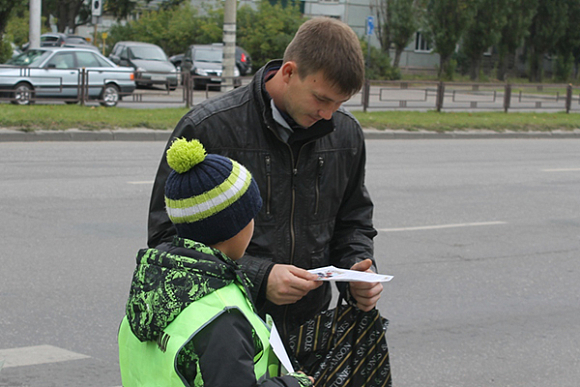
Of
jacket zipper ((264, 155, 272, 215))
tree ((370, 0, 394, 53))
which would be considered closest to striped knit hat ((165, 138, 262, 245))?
jacket zipper ((264, 155, 272, 215))

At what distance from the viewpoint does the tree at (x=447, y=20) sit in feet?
140

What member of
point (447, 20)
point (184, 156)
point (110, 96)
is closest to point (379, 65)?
point (447, 20)

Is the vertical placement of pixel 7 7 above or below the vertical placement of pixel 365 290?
above

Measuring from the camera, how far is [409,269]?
6723 millimetres

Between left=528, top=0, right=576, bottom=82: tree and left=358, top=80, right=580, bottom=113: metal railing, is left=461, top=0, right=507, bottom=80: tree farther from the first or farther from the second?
left=358, top=80, right=580, bottom=113: metal railing

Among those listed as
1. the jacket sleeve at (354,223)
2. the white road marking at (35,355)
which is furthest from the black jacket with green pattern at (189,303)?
the white road marking at (35,355)

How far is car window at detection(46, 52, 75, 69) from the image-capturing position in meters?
20.4

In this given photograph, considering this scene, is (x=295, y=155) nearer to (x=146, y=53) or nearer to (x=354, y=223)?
(x=354, y=223)

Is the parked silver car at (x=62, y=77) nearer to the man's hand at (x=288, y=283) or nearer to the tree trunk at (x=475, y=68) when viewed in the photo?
the man's hand at (x=288, y=283)

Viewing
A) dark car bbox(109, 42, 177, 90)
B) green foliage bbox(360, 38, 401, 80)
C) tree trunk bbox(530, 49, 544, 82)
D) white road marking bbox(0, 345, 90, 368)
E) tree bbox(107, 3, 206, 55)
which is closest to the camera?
white road marking bbox(0, 345, 90, 368)

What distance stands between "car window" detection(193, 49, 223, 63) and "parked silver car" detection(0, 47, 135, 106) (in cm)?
1038

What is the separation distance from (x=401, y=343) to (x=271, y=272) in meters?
2.89

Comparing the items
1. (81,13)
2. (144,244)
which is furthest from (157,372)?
(81,13)

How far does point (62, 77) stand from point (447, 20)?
28.1m
